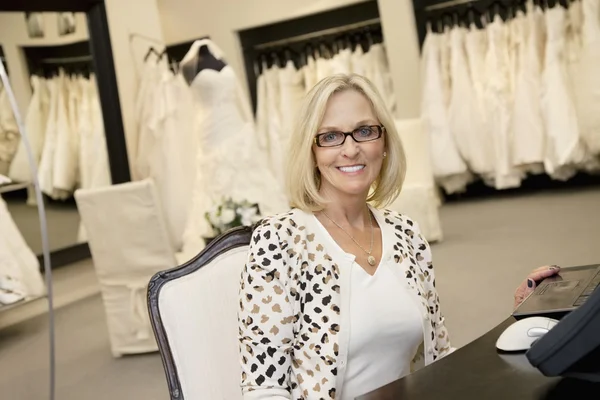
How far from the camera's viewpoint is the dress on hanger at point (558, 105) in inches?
253

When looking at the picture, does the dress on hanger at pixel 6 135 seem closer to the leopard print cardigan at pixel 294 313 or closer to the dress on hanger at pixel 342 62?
the dress on hanger at pixel 342 62

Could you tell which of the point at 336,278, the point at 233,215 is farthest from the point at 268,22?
the point at 336,278

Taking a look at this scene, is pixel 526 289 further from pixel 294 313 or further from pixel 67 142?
pixel 67 142

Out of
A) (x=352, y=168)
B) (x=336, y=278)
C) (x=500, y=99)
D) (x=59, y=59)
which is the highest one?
(x=59, y=59)

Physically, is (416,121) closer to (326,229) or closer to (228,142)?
(228,142)

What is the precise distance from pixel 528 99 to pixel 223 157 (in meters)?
2.80

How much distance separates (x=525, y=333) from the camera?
1340mm

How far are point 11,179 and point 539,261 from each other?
10.1 feet

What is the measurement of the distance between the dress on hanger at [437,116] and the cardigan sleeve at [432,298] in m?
5.26

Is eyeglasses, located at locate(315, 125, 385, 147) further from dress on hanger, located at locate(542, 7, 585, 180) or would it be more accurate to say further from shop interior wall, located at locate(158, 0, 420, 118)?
shop interior wall, located at locate(158, 0, 420, 118)

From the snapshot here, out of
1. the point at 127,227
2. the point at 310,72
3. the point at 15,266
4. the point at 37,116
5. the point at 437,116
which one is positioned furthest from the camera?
the point at 310,72

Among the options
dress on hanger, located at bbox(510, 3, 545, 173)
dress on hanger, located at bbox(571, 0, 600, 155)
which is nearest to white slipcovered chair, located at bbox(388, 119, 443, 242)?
dress on hanger, located at bbox(510, 3, 545, 173)

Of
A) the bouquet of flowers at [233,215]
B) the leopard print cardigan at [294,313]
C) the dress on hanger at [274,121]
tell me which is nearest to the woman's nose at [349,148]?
the leopard print cardigan at [294,313]

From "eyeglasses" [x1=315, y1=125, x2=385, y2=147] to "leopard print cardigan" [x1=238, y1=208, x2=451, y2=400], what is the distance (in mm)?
157
